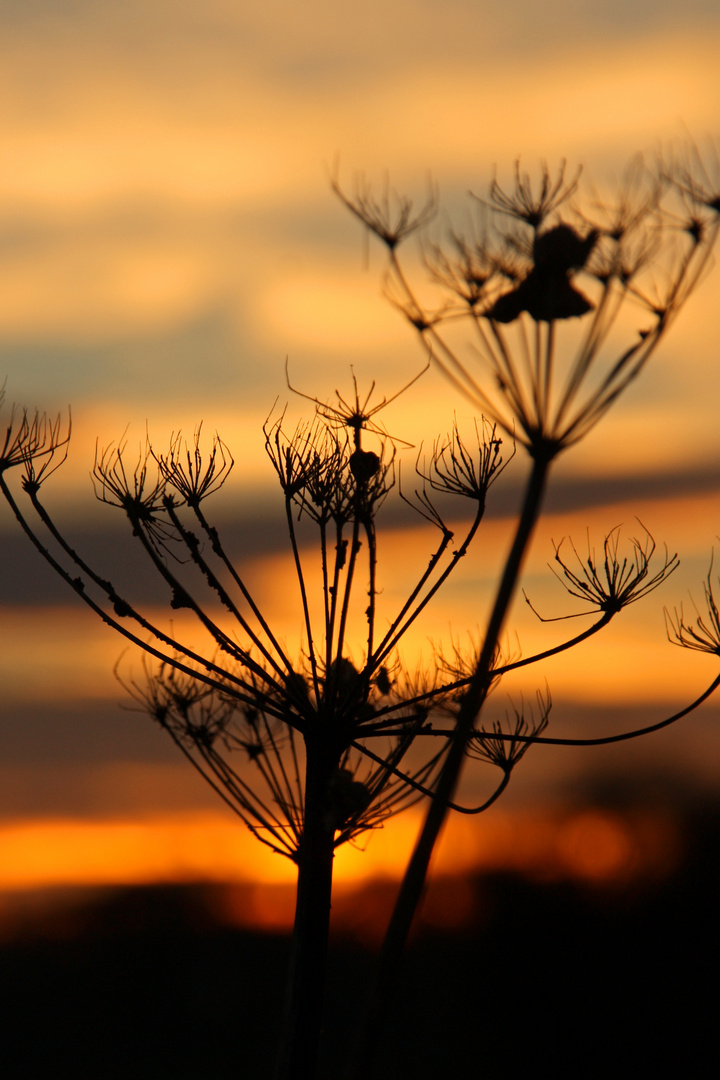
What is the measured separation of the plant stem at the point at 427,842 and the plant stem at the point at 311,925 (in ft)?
3.44

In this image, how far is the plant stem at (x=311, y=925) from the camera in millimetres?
8375

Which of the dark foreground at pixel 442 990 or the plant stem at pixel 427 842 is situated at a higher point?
the plant stem at pixel 427 842

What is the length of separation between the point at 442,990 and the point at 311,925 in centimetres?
6422

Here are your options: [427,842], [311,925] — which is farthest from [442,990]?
[427,842]

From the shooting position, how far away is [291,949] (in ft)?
28.8

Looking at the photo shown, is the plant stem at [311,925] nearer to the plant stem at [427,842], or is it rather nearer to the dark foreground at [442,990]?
the plant stem at [427,842]

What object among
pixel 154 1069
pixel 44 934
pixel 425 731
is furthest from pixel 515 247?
pixel 154 1069

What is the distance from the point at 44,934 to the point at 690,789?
60316mm

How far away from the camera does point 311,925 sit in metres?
8.58

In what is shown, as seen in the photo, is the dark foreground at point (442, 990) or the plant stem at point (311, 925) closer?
the plant stem at point (311, 925)

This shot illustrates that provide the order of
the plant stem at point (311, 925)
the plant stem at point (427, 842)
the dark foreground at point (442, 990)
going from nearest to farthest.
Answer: the plant stem at point (427, 842) → the plant stem at point (311, 925) → the dark foreground at point (442, 990)

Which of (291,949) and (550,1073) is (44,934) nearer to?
(550,1073)

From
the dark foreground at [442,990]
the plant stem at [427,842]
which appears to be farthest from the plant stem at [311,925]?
the dark foreground at [442,990]

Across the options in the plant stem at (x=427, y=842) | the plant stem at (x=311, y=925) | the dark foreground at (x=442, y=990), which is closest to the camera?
the plant stem at (x=427, y=842)
